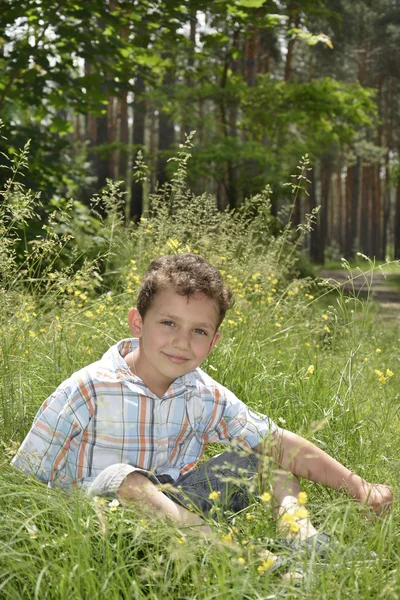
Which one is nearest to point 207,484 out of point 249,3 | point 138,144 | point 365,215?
point 249,3

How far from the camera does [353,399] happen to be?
301 cm

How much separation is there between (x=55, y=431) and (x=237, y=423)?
565mm

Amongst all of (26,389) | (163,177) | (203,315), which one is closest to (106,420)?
(203,315)

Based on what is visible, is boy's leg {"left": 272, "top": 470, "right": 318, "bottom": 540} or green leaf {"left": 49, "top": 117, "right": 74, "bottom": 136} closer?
boy's leg {"left": 272, "top": 470, "right": 318, "bottom": 540}

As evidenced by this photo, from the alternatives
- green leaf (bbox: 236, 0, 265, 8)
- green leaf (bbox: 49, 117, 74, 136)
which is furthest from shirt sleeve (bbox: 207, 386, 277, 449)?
green leaf (bbox: 49, 117, 74, 136)

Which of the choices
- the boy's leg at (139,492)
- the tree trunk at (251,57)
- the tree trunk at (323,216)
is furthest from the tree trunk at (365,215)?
the boy's leg at (139,492)

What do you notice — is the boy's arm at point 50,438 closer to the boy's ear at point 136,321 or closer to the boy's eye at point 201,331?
the boy's ear at point 136,321

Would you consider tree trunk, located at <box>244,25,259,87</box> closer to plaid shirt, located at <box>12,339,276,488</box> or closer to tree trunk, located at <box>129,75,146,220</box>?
tree trunk, located at <box>129,75,146,220</box>

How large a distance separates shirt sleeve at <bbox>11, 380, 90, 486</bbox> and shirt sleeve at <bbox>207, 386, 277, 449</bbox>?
1.44 feet

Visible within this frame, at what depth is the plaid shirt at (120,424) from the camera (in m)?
2.25

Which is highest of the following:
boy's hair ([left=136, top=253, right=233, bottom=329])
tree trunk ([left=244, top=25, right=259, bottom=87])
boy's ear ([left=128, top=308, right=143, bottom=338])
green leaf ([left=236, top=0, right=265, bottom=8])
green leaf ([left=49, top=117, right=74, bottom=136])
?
tree trunk ([left=244, top=25, right=259, bottom=87])

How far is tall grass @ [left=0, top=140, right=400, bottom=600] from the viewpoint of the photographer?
166cm

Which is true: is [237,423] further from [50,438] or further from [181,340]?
[50,438]

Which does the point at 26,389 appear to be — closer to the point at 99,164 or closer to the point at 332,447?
the point at 332,447
